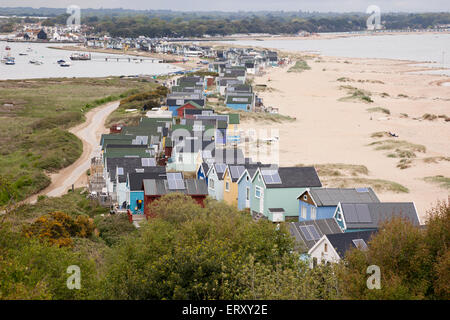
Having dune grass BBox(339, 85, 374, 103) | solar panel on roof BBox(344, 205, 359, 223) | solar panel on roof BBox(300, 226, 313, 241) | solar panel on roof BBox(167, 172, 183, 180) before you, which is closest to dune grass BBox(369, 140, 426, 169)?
solar panel on roof BBox(167, 172, 183, 180)

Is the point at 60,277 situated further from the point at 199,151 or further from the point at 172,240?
the point at 199,151

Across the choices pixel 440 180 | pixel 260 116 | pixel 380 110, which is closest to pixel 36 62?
pixel 260 116

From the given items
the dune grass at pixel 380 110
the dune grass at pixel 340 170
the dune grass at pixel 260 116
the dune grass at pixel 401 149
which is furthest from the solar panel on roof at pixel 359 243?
the dune grass at pixel 380 110

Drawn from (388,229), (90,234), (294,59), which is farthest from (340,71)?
(388,229)

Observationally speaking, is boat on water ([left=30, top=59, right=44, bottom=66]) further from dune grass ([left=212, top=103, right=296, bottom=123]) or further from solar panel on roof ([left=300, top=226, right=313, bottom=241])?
solar panel on roof ([left=300, top=226, right=313, bottom=241])

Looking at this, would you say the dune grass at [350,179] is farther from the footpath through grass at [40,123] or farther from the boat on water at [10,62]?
the boat on water at [10,62]
